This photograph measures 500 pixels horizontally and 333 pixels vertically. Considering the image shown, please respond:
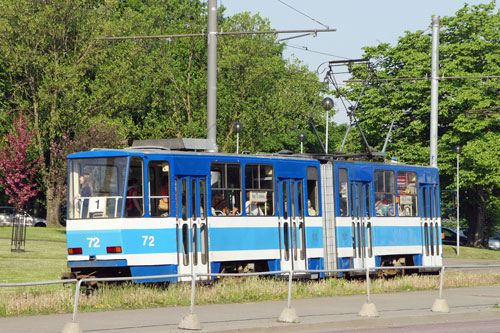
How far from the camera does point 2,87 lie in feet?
185

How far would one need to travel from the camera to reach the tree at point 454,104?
5591 cm

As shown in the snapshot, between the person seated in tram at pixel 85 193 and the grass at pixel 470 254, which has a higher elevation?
the person seated in tram at pixel 85 193

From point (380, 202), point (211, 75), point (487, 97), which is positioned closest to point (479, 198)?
point (487, 97)

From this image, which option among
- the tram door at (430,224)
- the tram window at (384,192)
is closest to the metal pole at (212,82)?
the tram window at (384,192)

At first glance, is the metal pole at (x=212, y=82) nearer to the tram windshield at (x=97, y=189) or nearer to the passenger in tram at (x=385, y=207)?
the tram windshield at (x=97, y=189)

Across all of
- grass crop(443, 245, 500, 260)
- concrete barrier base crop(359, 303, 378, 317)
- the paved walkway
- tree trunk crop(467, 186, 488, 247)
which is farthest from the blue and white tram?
tree trunk crop(467, 186, 488, 247)

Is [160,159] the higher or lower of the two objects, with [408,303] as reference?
higher

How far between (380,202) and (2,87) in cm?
3483

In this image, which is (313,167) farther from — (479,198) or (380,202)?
(479,198)

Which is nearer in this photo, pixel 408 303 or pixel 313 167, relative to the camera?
pixel 408 303

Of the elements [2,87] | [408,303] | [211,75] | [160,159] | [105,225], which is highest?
[2,87]

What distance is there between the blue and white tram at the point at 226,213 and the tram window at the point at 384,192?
0.09ft

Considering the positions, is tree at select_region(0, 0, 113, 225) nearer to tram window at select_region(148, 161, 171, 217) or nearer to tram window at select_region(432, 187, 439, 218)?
tram window at select_region(432, 187, 439, 218)

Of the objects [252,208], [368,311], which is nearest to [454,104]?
[252,208]
